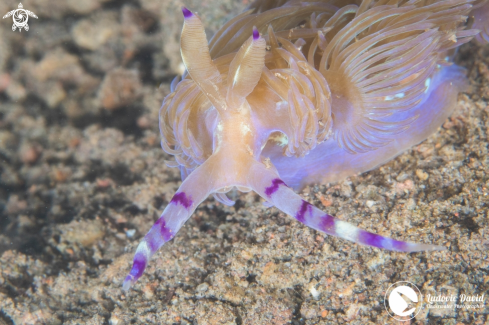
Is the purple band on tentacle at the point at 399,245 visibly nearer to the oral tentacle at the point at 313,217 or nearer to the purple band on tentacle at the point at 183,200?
the oral tentacle at the point at 313,217

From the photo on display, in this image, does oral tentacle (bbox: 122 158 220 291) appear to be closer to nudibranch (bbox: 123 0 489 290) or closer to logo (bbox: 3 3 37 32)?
nudibranch (bbox: 123 0 489 290)

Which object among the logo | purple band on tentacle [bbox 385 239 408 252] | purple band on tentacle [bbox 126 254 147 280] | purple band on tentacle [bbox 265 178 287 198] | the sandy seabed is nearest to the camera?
purple band on tentacle [bbox 385 239 408 252]

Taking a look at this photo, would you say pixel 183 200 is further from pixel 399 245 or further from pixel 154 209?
pixel 154 209

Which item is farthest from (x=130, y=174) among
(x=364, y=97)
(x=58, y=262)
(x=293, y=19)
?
(x=364, y=97)

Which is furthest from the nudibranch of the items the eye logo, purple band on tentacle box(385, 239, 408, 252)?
the eye logo

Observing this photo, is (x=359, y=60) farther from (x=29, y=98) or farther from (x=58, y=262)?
(x=29, y=98)

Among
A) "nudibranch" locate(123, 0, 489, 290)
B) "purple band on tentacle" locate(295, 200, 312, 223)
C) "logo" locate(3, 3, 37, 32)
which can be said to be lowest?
"purple band on tentacle" locate(295, 200, 312, 223)
